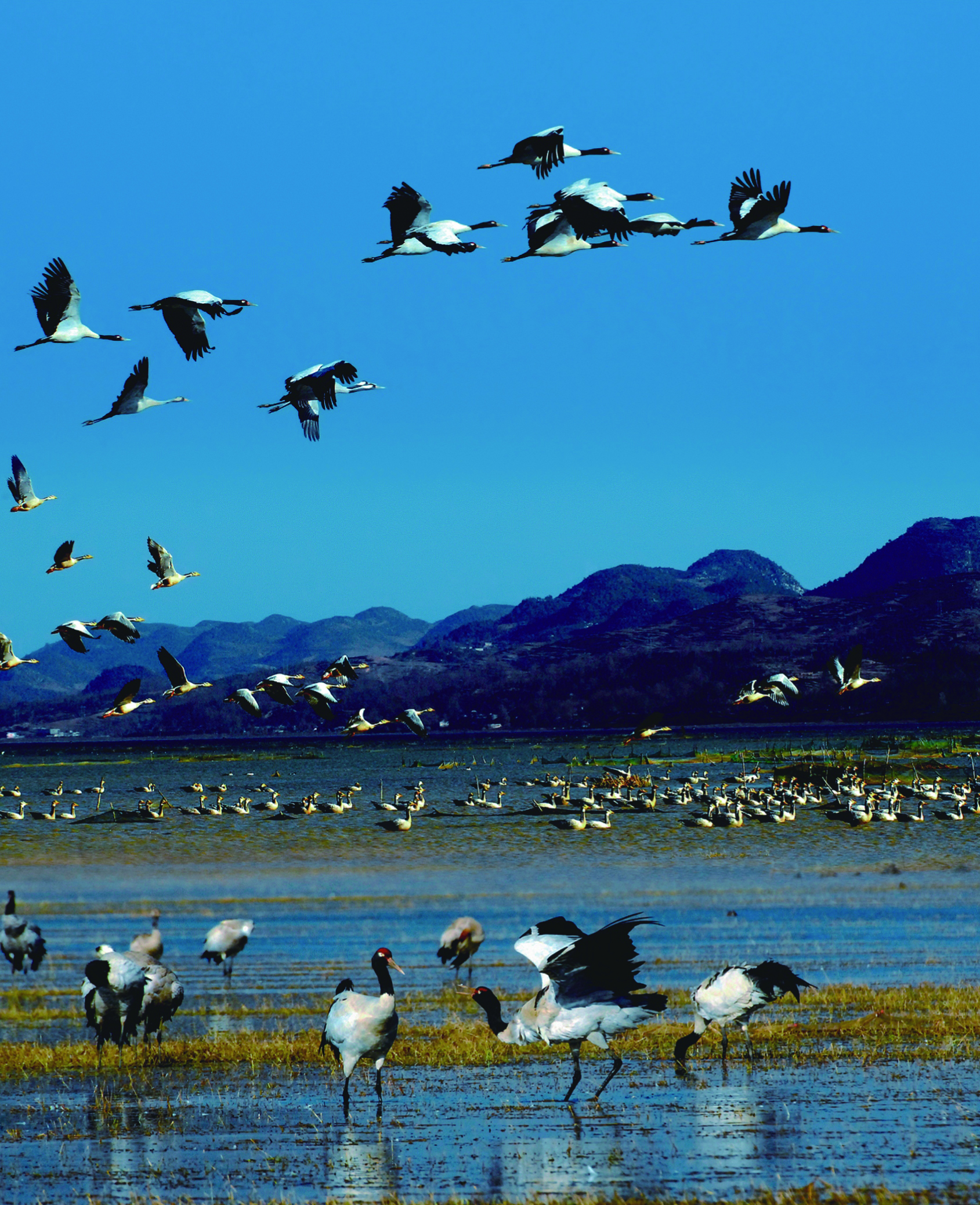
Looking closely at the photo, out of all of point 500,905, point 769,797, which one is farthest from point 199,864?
point 769,797

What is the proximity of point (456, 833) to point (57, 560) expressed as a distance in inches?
1322

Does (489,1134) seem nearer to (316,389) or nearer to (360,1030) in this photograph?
(360,1030)

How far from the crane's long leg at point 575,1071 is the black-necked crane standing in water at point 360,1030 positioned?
1555 mm

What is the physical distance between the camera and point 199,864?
47188 millimetres

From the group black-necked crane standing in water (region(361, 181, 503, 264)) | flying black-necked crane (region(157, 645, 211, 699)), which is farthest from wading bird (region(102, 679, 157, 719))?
black-necked crane standing in water (region(361, 181, 503, 264))

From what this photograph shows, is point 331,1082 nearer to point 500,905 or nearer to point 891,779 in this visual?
point 500,905

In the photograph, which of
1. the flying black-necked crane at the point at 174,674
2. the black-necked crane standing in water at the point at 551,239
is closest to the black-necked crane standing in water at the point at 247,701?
the flying black-necked crane at the point at 174,674

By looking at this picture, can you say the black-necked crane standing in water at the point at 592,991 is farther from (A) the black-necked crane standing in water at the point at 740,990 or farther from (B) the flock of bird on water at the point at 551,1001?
(A) the black-necked crane standing in water at the point at 740,990

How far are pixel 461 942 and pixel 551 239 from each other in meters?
9.28

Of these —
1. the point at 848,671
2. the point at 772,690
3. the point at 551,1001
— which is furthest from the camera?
the point at 772,690

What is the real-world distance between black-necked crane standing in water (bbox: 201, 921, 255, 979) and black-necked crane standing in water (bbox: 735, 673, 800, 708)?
843cm

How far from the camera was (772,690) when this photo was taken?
27.2 m

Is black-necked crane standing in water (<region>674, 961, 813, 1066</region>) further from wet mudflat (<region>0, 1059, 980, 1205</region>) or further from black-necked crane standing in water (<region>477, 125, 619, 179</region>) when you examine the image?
black-necked crane standing in water (<region>477, 125, 619, 179</region>)

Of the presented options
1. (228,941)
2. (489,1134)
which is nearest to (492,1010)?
(489,1134)
